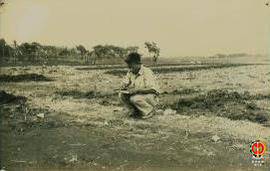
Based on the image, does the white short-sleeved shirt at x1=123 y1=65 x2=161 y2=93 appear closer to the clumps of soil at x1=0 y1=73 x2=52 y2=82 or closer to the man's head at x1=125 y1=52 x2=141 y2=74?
the man's head at x1=125 y1=52 x2=141 y2=74

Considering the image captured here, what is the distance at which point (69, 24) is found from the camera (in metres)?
7.92

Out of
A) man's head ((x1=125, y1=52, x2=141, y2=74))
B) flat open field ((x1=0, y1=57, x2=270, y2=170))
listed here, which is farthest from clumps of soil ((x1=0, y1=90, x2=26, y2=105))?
man's head ((x1=125, y1=52, x2=141, y2=74))

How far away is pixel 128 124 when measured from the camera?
5.97m

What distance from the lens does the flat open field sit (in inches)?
183

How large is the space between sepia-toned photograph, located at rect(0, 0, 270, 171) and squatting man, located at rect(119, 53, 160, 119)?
2cm

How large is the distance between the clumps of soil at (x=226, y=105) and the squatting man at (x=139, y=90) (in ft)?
3.48

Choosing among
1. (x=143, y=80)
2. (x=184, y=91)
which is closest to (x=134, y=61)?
(x=143, y=80)

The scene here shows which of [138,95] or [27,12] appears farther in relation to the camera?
[27,12]

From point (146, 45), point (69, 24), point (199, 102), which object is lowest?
point (199, 102)

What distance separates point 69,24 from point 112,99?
2.18 meters

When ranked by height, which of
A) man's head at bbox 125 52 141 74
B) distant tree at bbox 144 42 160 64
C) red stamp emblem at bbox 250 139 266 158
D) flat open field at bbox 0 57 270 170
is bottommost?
red stamp emblem at bbox 250 139 266 158

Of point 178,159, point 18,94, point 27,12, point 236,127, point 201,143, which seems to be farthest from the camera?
point 18,94

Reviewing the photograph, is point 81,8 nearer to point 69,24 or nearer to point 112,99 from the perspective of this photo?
point 69,24

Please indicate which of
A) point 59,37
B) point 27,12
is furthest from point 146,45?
point 27,12
